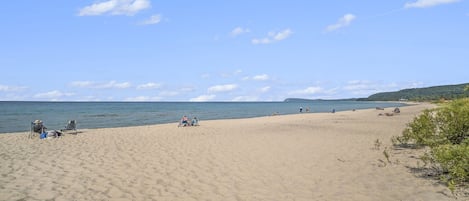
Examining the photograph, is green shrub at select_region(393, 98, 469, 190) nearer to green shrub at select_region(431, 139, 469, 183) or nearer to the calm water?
green shrub at select_region(431, 139, 469, 183)

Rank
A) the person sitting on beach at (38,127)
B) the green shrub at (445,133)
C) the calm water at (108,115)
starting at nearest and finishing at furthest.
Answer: the green shrub at (445,133), the person sitting on beach at (38,127), the calm water at (108,115)

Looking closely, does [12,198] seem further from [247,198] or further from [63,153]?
[63,153]

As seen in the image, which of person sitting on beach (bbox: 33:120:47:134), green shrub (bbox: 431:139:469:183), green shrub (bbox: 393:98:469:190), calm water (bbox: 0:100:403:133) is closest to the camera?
green shrub (bbox: 431:139:469:183)

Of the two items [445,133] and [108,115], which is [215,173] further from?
[108,115]

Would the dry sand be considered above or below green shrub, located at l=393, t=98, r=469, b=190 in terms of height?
below

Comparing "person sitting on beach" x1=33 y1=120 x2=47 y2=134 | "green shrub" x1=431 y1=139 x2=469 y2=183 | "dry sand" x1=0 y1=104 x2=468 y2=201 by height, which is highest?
"person sitting on beach" x1=33 y1=120 x2=47 y2=134

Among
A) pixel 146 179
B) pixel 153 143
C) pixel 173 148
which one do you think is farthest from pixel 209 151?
pixel 146 179

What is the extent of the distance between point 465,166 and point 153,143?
11.0 m

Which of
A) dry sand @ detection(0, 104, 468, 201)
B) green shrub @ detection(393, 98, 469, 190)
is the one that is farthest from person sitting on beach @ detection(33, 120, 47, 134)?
green shrub @ detection(393, 98, 469, 190)

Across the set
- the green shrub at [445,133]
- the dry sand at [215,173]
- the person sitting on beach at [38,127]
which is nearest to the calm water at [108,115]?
the person sitting on beach at [38,127]

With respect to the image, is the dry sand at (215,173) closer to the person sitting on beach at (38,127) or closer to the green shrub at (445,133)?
the green shrub at (445,133)

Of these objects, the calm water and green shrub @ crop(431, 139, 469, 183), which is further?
the calm water

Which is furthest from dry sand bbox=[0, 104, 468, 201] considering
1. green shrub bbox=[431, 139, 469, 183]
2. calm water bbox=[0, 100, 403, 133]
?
calm water bbox=[0, 100, 403, 133]

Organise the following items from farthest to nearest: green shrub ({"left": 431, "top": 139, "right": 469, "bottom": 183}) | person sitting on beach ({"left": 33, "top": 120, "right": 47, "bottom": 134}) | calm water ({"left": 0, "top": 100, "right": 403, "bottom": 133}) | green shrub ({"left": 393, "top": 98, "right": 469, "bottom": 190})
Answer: calm water ({"left": 0, "top": 100, "right": 403, "bottom": 133}) < person sitting on beach ({"left": 33, "top": 120, "right": 47, "bottom": 134}) < green shrub ({"left": 393, "top": 98, "right": 469, "bottom": 190}) < green shrub ({"left": 431, "top": 139, "right": 469, "bottom": 183})
